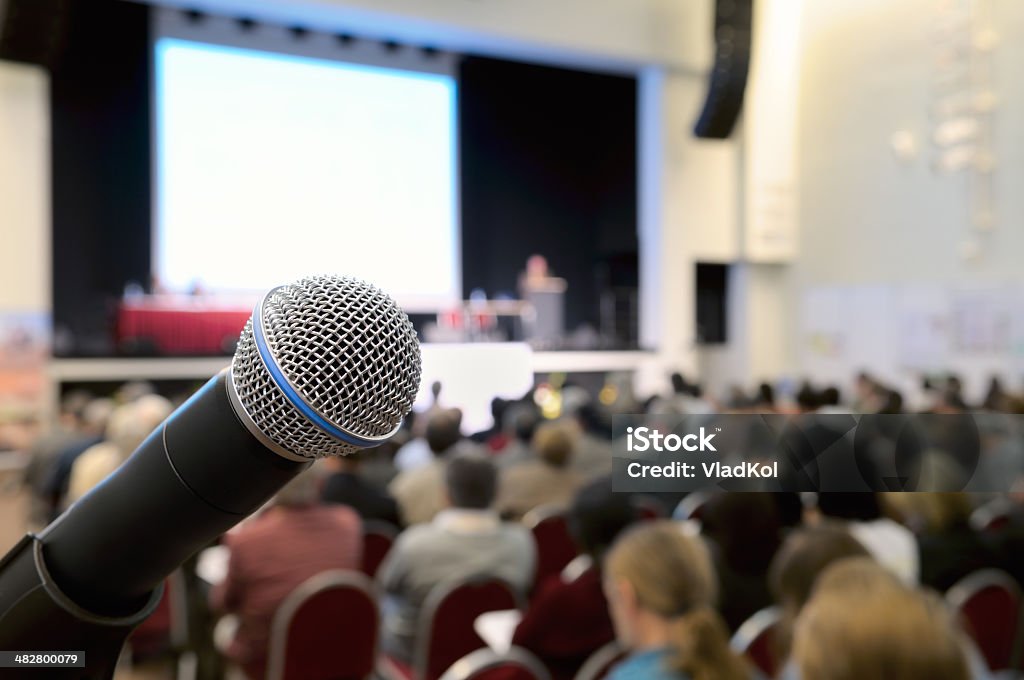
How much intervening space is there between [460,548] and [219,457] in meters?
2.31

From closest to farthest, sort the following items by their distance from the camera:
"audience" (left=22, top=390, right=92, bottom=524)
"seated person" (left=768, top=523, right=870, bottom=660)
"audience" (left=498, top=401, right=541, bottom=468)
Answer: "seated person" (left=768, top=523, right=870, bottom=660) < "audience" (left=498, top=401, right=541, bottom=468) < "audience" (left=22, top=390, right=92, bottom=524)

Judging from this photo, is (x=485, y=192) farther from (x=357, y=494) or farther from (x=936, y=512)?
(x=936, y=512)

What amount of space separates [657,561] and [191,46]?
939 cm

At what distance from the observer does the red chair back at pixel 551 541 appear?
118 inches

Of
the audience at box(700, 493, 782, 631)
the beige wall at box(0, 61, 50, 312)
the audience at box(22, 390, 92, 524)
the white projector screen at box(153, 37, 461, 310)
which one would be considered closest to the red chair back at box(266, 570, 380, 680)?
the audience at box(700, 493, 782, 631)

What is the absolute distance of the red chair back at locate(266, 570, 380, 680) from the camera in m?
2.18

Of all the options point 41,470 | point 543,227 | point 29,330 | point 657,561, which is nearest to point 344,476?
point 657,561

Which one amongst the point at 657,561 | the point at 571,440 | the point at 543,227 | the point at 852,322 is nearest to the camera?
the point at 657,561

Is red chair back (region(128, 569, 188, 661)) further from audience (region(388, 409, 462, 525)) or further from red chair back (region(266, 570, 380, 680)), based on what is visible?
audience (region(388, 409, 462, 525))

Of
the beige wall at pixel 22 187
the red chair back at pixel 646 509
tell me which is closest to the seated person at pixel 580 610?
the red chair back at pixel 646 509

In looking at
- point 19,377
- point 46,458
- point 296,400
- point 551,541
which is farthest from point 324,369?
point 19,377

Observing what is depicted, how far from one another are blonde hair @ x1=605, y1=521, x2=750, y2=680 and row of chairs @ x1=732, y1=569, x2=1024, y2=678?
402 mm

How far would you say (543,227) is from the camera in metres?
12.0

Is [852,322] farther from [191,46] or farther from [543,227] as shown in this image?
[191,46]
